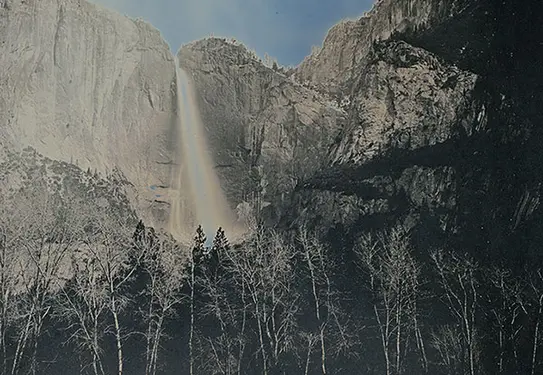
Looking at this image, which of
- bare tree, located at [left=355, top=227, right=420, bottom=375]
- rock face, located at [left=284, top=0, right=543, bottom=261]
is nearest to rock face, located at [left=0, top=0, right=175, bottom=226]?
rock face, located at [left=284, top=0, right=543, bottom=261]

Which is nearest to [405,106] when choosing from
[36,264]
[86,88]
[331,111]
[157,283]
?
[331,111]

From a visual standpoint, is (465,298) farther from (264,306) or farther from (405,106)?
(405,106)

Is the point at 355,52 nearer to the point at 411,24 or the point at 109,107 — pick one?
the point at 411,24

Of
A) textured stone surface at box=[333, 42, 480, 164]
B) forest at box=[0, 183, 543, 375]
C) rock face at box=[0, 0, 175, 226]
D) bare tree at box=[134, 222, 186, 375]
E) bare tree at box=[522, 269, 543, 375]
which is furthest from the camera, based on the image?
rock face at box=[0, 0, 175, 226]

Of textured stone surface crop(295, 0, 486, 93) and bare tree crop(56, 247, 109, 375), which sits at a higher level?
textured stone surface crop(295, 0, 486, 93)

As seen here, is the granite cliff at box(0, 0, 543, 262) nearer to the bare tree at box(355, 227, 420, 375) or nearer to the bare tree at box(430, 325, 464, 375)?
the bare tree at box(355, 227, 420, 375)
